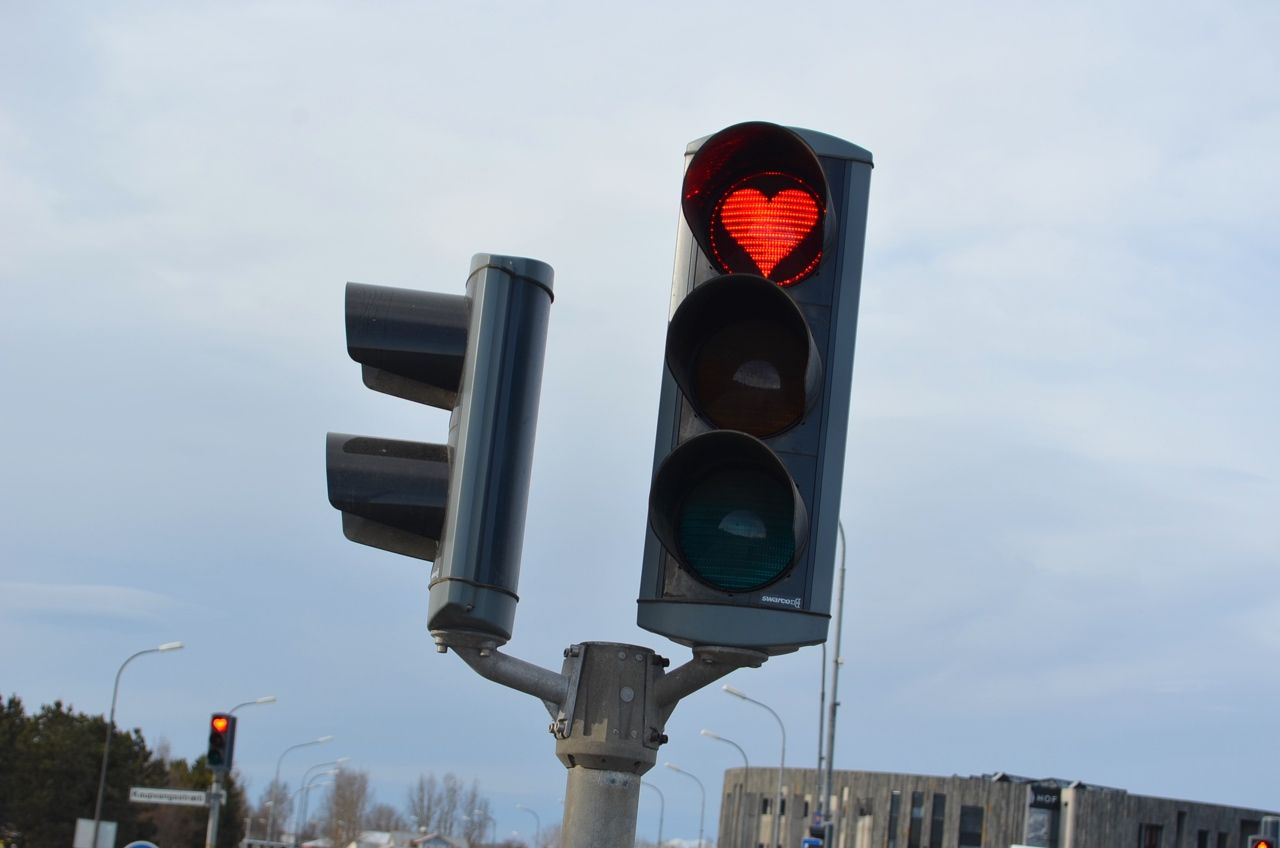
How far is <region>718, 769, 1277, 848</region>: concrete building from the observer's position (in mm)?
70000

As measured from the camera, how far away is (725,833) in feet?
326

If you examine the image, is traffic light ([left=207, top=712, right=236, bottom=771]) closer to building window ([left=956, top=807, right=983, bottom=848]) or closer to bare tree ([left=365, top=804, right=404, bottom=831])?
building window ([left=956, top=807, right=983, bottom=848])

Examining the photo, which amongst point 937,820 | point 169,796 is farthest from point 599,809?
point 937,820

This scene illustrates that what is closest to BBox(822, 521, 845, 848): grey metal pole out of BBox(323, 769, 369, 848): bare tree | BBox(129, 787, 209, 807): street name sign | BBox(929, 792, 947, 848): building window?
BBox(129, 787, 209, 807): street name sign

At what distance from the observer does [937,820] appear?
72.7m

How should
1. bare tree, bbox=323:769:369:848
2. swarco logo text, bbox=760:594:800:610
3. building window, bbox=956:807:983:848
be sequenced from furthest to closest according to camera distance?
1. bare tree, bbox=323:769:369:848
2. building window, bbox=956:807:983:848
3. swarco logo text, bbox=760:594:800:610

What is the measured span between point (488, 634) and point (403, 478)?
366mm

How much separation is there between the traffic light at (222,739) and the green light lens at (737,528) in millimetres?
17976

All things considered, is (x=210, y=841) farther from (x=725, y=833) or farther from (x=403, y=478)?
(x=725, y=833)

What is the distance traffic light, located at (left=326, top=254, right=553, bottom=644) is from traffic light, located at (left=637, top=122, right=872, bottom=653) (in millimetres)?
276

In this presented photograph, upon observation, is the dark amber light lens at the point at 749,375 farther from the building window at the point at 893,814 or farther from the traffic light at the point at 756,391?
the building window at the point at 893,814

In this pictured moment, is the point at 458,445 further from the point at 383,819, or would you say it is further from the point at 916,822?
the point at 383,819

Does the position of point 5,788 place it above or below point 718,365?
below

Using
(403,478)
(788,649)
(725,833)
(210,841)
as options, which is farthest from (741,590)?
(725,833)
